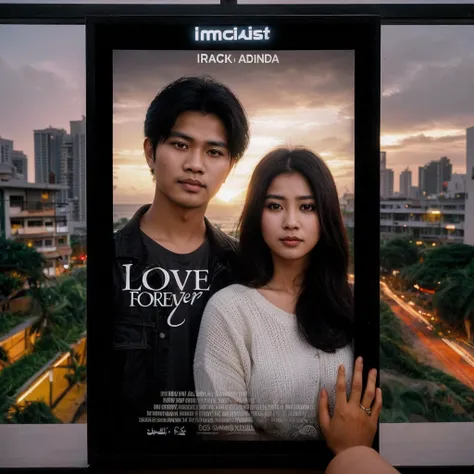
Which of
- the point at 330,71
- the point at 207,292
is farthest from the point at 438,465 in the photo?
the point at 330,71

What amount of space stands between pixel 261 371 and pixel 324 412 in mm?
317

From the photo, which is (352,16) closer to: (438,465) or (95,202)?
(95,202)

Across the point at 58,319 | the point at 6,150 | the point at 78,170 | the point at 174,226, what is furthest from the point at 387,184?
the point at 6,150

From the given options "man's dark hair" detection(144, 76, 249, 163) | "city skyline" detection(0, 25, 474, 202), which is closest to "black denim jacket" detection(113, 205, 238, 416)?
"man's dark hair" detection(144, 76, 249, 163)

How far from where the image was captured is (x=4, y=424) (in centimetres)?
229

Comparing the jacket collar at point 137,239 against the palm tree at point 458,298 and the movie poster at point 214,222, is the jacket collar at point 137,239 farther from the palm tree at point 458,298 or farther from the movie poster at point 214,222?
the palm tree at point 458,298

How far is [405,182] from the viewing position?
2.30 metres

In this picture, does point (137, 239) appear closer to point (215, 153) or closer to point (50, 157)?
point (215, 153)

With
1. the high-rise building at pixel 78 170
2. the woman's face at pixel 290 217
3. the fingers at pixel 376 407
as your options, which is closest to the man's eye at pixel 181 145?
the woman's face at pixel 290 217

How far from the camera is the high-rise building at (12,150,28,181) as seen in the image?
7.52ft

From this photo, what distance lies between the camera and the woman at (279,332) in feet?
6.54

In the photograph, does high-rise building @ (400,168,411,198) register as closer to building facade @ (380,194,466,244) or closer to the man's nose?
building facade @ (380,194,466,244)

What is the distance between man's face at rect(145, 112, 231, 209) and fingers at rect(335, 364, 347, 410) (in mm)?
942

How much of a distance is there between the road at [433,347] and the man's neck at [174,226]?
3.35ft
